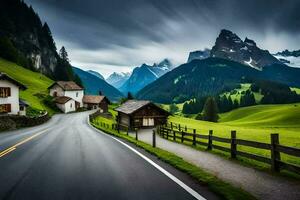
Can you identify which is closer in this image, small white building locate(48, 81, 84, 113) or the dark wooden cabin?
the dark wooden cabin

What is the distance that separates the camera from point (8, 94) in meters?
50.6

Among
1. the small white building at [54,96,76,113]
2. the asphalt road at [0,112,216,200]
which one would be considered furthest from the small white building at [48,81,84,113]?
the asphalt road at [0,112,216,200]

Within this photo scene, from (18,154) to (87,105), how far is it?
3686 inches

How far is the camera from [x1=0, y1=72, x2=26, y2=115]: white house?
49156mm

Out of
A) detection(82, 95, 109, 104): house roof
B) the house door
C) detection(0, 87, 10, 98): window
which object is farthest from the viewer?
detection(82, 95, 109, 104): house roof

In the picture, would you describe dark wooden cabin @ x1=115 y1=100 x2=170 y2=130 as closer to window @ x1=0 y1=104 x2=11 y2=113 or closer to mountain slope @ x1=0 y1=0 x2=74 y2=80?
window @ x1=0 y1=104 x2=11 y2=113

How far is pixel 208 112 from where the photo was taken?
11944 centimetres

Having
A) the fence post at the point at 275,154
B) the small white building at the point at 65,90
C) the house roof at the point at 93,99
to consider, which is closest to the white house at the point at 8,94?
the small white building at the point at 65,90

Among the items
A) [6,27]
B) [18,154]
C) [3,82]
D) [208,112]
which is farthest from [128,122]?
[6,27]

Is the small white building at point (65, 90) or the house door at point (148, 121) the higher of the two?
the small white building at point (65, 90)

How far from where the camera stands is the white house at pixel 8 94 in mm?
49156

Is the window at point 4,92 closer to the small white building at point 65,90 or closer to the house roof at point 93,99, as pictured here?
the small white building at point 65,90

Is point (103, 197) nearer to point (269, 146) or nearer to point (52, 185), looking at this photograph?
point (52, 185)

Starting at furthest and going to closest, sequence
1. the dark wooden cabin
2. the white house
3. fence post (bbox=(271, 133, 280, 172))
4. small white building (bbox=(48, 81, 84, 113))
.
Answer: small white building (bbox=(48, 81, 84, 113)) < the dark wooden cabin < the white house < fence post (bbox=(271, 133, 280, 172))
